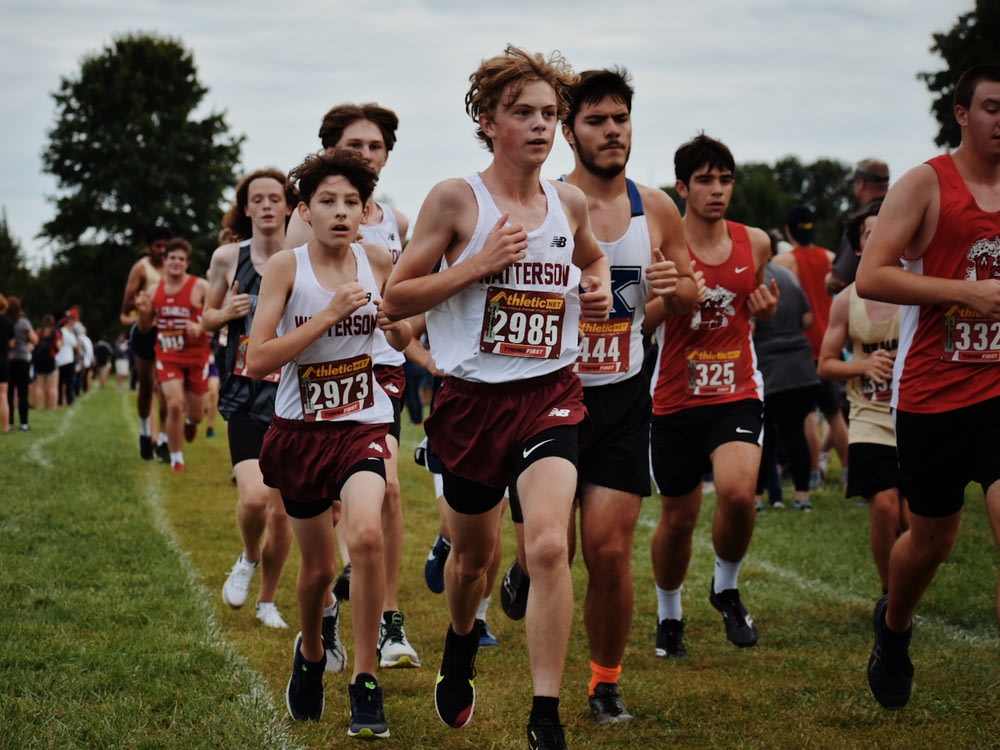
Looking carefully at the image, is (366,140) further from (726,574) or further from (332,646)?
(726,574)

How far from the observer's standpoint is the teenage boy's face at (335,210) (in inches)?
210

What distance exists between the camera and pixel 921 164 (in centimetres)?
455

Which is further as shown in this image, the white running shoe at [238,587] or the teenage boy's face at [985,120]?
the white running shoe at [238,587]

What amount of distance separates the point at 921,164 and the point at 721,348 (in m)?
1.92

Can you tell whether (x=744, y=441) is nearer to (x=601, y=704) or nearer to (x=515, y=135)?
(x=601, y=704)

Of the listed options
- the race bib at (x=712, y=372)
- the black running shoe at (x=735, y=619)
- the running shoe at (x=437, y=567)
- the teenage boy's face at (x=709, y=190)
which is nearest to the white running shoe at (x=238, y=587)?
the running shoe at (x=437, y=567)

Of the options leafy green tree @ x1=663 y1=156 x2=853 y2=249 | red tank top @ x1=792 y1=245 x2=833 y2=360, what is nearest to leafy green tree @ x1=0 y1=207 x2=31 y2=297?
leafy green tree @ x1=663 y1=156 x2=853 y2=249

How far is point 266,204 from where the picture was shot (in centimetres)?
700

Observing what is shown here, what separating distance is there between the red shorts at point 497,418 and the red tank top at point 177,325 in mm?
8762

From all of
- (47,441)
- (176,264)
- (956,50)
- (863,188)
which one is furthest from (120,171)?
(863,188)

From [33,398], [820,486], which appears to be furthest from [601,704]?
[33,398]

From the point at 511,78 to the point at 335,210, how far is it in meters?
1.16

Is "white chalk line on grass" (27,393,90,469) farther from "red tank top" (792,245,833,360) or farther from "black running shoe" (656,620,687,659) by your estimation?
"black running shoe" (656,620,687,659)

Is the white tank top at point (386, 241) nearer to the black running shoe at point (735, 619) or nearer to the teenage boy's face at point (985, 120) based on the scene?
the black running shoe at point (735, 619)
